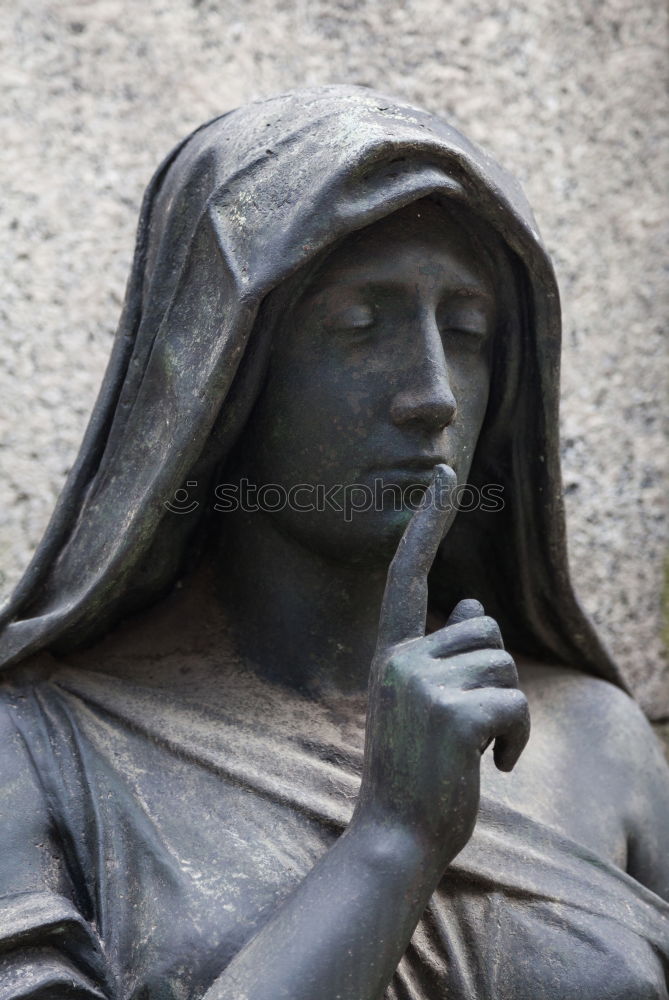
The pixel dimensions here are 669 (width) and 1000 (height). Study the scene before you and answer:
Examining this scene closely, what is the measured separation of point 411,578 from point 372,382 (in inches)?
12.5

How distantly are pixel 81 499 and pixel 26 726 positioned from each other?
12.8 inches

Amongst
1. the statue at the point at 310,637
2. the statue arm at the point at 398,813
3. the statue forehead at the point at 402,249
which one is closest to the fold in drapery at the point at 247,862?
the statue at the point at 310,637

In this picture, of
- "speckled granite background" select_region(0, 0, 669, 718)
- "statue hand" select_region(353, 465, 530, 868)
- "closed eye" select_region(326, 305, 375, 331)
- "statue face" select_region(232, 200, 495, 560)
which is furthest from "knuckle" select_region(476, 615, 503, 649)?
"speckled granite background" select_region(0, 0, 669, 718)

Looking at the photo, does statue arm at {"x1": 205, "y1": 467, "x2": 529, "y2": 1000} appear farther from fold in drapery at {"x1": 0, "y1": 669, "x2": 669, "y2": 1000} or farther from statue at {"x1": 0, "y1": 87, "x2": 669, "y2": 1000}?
fold in drapery at {"x1": 0, "y1": 669, "x2": 669, "y2": 1000}

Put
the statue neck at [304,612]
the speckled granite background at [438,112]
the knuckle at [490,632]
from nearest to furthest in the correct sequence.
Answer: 1. the knuckle at [490,632]
2. the statue neck at [304,612]
3. the speckled granite background at [438,112]

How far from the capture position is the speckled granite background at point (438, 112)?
3010mm

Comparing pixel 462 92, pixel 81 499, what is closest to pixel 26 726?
pixel 81 499

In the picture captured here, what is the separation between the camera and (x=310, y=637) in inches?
90.2

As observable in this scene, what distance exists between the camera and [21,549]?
2.94m

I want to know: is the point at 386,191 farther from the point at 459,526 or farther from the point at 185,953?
the point at 185,953

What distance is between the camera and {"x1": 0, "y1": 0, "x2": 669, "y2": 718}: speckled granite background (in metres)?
3.01

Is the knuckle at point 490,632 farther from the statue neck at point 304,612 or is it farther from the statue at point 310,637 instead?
the statue neck at point 304,612

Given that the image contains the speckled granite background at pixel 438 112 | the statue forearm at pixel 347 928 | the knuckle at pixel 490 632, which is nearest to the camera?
the statue forearm at pixel 347 928

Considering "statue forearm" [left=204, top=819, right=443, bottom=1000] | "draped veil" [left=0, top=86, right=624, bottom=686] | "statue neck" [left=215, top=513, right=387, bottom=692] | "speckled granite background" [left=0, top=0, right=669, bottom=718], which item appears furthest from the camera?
"speckled granite background" [left=0, top=0, right=669, bottom=718]
